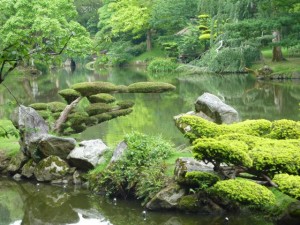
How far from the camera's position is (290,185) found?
5.21 metres

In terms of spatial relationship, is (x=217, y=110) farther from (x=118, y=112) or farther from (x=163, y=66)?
(x=163, y=66)

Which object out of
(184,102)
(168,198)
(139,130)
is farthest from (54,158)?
(184,102)

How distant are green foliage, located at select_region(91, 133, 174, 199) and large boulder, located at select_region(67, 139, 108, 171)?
1.41 feet

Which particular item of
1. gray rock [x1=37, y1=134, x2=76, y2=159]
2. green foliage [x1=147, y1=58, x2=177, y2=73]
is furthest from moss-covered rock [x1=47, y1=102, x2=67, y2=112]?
green foliage [x1=147, y1=58, x2=177, y2=73]

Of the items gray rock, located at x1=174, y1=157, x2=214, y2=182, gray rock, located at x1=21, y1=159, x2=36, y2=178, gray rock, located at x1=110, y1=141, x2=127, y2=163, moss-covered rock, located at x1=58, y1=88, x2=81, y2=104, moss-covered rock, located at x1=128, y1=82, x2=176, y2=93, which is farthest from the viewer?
moss-covered rock, located at x1=58, y1=88, x2=81, y2=104

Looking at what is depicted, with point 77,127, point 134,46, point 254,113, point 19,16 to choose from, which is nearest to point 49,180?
point 77,127

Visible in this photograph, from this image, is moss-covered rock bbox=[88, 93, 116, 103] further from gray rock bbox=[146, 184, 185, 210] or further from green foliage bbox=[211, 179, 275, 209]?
green foliage bbox=[211, 179, 275, 209]

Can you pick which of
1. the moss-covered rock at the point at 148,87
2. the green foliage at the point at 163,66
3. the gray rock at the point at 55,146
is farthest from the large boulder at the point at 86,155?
the green foliage at the point at 163,66

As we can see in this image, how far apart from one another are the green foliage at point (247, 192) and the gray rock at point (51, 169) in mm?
3904

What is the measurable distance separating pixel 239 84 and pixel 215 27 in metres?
9.24

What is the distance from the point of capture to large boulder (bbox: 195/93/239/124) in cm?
1080

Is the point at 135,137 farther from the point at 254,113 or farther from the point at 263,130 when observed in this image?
the point at 254,113

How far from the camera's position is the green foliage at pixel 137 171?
7285 millimetres

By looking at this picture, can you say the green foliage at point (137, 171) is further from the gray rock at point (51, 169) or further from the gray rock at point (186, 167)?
the gray rock at point (51, 169)
